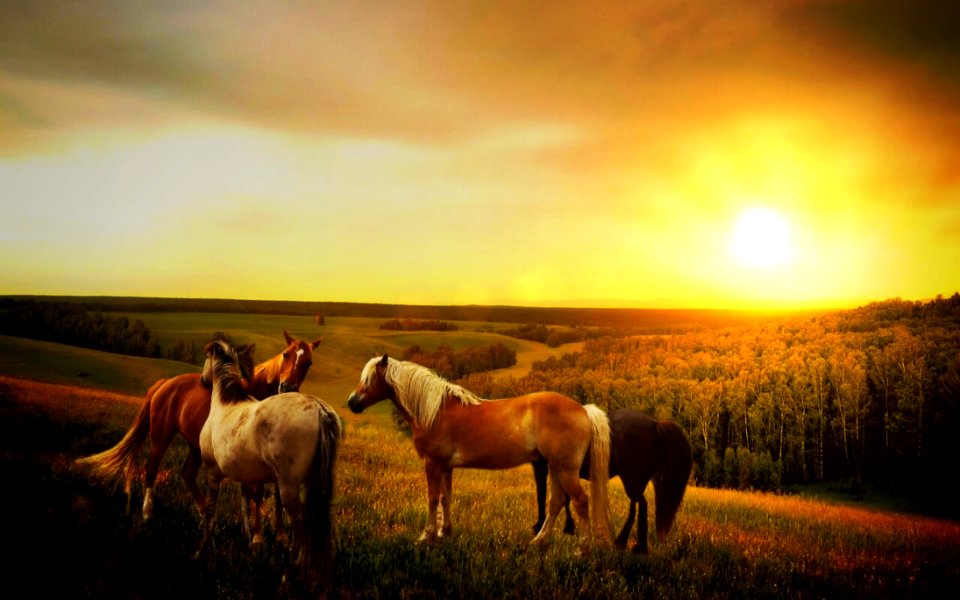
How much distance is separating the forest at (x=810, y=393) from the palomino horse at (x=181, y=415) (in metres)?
23.3

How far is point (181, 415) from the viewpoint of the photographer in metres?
6.52

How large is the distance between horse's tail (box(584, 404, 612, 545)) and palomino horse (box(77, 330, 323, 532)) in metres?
3.58

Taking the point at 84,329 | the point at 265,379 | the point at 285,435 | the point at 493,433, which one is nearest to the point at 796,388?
the point at 493,433

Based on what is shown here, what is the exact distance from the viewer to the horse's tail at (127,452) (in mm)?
6812

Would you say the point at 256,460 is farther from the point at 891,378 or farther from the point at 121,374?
the point at 891,378

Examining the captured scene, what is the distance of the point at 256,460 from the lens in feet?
16.9

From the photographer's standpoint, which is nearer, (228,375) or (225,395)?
(225,395)

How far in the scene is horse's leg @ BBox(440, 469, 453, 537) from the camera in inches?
249

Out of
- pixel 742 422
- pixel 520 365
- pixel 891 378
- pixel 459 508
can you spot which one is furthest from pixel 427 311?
pixel 459 508

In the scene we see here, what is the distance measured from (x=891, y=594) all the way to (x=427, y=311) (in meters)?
41.6

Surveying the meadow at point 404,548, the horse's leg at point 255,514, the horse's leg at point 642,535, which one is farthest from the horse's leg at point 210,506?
the horse's leg at point 642,535

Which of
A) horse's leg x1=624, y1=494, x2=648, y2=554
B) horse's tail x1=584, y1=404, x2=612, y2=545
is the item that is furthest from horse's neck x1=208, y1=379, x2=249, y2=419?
horse's leg x1=624, y1=494, x2=648, y2=554

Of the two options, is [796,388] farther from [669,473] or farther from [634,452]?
[634,452]

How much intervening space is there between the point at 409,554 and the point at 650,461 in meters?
2.96
